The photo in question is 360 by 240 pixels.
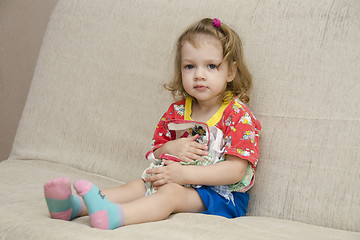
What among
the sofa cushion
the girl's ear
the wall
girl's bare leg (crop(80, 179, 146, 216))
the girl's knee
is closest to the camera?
the sofa cushion

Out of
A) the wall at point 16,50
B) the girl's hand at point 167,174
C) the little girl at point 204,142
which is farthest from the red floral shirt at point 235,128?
the wall at point 16,50

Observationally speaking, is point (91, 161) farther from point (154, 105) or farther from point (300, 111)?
point (300, 111)

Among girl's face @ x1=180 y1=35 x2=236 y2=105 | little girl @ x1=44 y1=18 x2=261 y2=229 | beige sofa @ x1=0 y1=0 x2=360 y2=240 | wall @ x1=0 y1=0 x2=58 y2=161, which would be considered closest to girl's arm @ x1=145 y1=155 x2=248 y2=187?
little girl @ x1=44 y1=18 x2=261 y2=229

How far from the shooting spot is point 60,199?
1.10 m

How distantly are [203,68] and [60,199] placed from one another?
610 millimetres

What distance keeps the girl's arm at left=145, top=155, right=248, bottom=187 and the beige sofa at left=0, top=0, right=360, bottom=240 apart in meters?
0.13

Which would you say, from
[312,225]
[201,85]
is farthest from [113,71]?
[312,225]

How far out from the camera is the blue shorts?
132 centimetres

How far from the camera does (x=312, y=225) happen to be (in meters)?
1.28

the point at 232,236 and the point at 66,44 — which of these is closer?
the point at 232,236

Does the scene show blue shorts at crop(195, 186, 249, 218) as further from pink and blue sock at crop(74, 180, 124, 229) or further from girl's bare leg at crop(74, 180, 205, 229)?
pink and blue sock at crop(74, 180, 124, 229)

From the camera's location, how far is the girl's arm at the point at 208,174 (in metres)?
1.31

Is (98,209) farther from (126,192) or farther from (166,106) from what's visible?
(166,106)

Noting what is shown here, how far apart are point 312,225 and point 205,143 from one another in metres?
0.40
